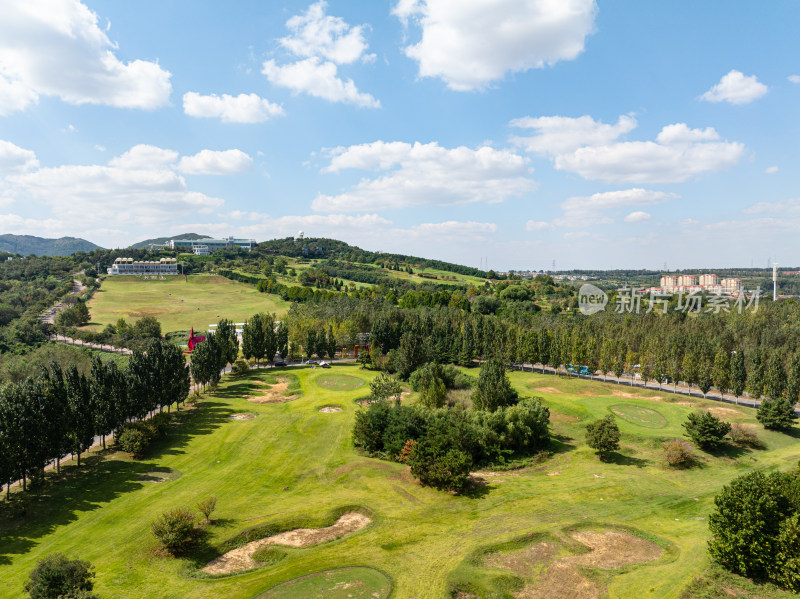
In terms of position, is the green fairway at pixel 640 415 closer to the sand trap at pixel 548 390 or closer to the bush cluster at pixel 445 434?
the sand trap at pixel 548 390

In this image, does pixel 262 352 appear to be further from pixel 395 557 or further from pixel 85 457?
pixel 395 557

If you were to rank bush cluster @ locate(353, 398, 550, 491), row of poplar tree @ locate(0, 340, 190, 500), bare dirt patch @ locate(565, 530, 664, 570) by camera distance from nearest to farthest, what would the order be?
1. bare dirt patch @ locate(565, 530, 664, 570)
2. row of poplar tree @ locate(0, 340, 190, 500)
3. bush cluster @ locate(353, 398, 550, 491)

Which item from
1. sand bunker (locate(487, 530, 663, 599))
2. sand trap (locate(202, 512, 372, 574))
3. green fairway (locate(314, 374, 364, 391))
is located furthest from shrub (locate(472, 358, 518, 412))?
green fairway (locate(314, 374, 364, 391))

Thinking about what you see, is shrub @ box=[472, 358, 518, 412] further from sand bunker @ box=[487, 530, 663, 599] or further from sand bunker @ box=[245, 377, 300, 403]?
sand bunker @ box=[245, 377, 300, 403]

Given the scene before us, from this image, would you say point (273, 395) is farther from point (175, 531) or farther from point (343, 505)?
point (175, 531)

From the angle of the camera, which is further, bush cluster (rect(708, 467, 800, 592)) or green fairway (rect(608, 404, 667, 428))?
green fairway (rect(608, 404, 667, 428))

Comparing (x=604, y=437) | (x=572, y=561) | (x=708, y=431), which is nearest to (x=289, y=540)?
(x=572, y=561)
